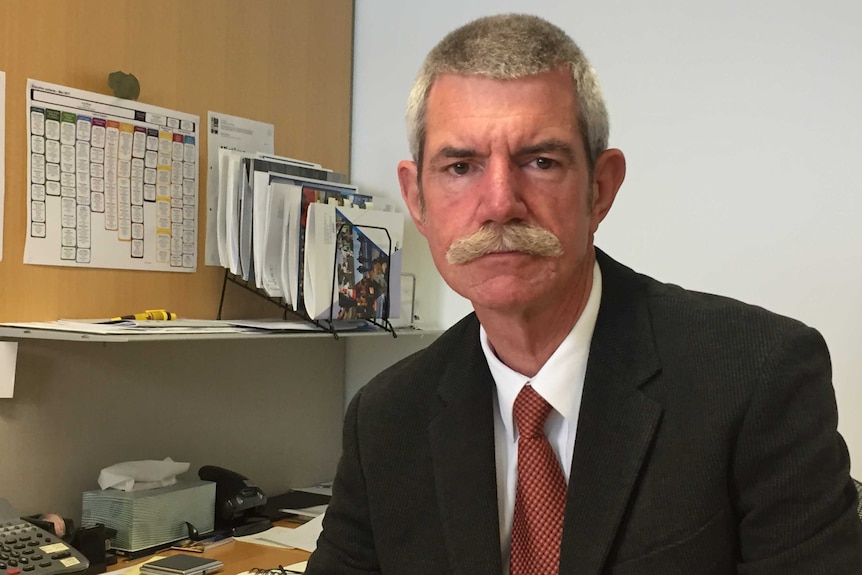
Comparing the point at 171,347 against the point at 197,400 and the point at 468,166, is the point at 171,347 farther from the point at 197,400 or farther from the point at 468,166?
the point at 468,166

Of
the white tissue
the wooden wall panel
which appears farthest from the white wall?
the white tissue

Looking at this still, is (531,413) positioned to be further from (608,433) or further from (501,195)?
(501,195)

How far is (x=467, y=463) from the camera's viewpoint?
3.77 ft

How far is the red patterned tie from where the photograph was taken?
1.08 meters

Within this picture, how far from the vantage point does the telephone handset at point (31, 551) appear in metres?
1.51

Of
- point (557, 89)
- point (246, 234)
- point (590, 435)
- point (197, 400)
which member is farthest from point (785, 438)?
point (197, 400)

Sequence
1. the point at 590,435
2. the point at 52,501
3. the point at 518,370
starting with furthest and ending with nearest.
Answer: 1. the point at 52,501
2. the point at 518,370
3. the point at 590,435

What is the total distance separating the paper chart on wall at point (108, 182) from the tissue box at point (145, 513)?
1.66 feet

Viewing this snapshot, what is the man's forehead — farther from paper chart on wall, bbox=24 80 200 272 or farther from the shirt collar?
paper chart on wall, bbox=24 80 200 272

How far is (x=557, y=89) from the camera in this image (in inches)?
42.4

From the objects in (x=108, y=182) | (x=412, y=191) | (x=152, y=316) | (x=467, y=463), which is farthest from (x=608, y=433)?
(x=108, y=182)

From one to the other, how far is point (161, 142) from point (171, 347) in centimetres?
49

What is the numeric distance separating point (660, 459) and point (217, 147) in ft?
4.97

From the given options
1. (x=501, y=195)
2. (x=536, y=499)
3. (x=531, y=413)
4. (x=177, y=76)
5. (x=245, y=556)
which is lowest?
(x=245, y=556)
